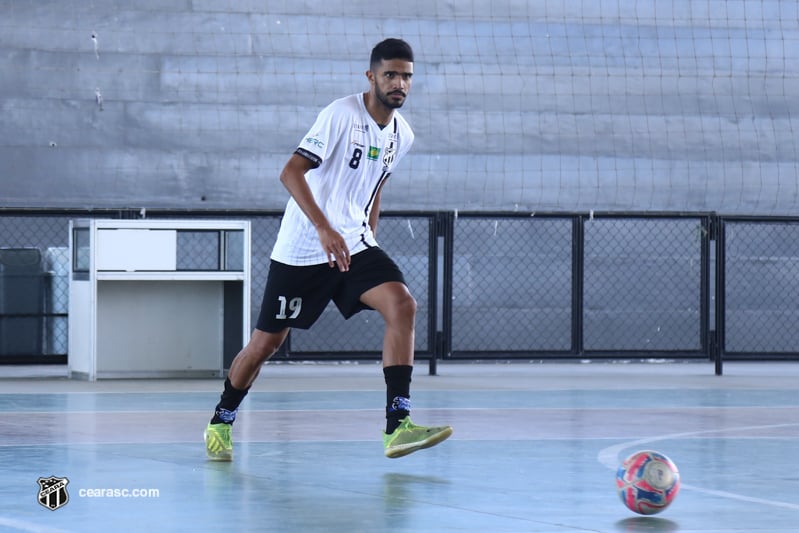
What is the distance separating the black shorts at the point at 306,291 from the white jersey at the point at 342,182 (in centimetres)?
4

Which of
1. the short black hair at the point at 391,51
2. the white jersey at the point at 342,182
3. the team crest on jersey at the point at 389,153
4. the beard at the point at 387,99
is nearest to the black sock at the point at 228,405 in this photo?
the white jersey at the point at 342,182

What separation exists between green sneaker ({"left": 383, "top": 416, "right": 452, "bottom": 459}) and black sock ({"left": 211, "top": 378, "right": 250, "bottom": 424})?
2.47 ft

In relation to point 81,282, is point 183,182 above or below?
above

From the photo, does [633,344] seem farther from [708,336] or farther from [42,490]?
[42,490]

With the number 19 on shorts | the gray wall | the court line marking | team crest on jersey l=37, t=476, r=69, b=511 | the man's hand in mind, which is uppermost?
the gray wall

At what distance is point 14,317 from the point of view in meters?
13.6

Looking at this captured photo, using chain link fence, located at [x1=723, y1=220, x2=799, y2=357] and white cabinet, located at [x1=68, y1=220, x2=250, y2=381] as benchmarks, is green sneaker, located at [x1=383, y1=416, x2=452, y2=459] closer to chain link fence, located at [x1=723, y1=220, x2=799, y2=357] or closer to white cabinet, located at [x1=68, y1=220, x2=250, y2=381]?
white cabinet, located at [x1=68, y1=220, x2=250, y2=381]

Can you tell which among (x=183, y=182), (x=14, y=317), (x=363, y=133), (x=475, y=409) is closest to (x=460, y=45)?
(x=183, y=182)

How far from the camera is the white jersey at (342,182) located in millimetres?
6902

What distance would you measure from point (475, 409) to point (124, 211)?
4.52 metres

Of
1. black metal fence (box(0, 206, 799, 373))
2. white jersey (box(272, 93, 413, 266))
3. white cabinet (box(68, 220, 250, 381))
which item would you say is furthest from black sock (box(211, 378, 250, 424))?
black metal fence (box(0, 206, 799, 373))

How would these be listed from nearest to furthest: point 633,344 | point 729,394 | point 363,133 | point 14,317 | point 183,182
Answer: point 363,133, point 729,394, point 14,317, point 633,344, point 183,182

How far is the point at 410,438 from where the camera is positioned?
22.2ft

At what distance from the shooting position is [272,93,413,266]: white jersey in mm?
6902
